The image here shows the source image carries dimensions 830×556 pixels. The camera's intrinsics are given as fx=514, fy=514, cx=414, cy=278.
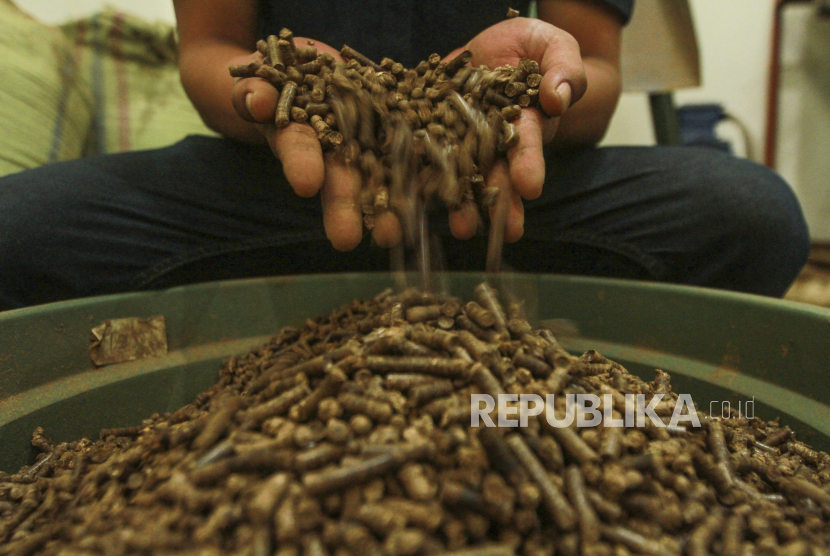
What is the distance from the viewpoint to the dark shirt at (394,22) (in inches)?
67.2

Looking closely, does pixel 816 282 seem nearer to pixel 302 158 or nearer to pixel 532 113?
pixel 532 113

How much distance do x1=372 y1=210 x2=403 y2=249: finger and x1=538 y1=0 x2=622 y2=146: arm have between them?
0.75m

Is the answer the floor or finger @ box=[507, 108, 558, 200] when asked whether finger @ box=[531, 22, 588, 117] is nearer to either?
finger @ box=[507, 108, 558, 200]

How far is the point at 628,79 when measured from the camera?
8.35 feet

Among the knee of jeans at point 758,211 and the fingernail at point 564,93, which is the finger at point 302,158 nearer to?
the fingernail at point 564,93

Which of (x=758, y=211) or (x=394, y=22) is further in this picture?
(x=394, y=22)

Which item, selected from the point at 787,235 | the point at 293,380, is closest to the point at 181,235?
the point at 293,380

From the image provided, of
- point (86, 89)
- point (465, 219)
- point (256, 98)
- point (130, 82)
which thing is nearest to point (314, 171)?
point (256, 98)

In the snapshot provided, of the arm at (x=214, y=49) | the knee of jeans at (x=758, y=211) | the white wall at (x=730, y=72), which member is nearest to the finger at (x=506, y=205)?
the knee of jeans at (x=758, y=211)

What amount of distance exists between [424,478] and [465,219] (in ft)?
2.24

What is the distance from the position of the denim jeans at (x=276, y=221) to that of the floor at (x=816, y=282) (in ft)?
7.34

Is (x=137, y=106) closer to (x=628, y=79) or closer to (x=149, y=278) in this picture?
(x=149, y=278)

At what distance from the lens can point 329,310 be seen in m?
1.70

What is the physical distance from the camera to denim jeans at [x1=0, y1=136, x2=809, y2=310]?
4.99ft
